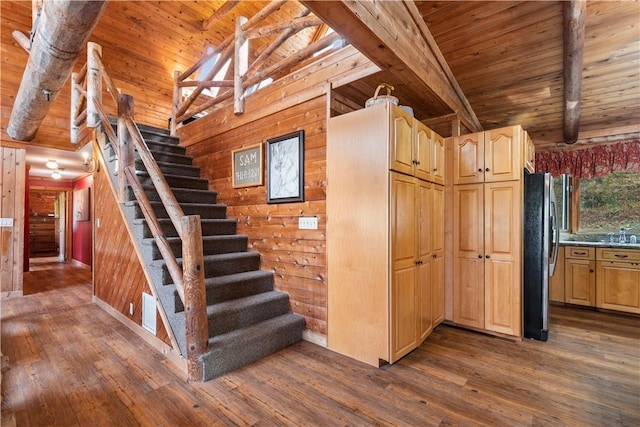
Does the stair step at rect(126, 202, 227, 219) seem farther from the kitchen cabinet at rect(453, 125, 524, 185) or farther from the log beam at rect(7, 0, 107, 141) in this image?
the kitchen cabinet at rect(453, 125, 524, 185)

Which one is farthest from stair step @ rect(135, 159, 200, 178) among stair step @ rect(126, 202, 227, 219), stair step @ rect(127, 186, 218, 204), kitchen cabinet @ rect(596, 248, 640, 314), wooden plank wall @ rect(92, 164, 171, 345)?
kitchen cabinet @ rect(596, 248, 640, 314)

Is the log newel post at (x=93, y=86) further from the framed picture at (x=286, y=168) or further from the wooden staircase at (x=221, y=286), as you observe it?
the framed picture at (x=286, y=168)

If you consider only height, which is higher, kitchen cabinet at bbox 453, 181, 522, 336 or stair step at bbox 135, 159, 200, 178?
stair step at bbox 135, 159, 200, 178

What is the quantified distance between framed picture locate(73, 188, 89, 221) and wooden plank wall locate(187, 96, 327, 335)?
223 inches

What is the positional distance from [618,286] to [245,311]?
4476 mm

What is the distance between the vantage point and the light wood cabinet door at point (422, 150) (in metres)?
2.65

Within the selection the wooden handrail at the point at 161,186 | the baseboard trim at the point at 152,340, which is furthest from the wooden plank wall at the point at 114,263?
the wooden handrail at the point at 161,186

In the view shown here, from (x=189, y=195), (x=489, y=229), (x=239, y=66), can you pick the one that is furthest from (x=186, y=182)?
(x=489, y=229)

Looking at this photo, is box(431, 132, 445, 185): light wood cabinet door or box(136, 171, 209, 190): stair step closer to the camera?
Answer: box(431, 132, 445, 185): light wood cabinet door

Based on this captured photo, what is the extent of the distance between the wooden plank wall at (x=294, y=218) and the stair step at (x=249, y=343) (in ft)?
0.63

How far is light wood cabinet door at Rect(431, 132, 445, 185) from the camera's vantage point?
2.97 m

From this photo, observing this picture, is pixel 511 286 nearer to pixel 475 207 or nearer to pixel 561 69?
pixel 475 207

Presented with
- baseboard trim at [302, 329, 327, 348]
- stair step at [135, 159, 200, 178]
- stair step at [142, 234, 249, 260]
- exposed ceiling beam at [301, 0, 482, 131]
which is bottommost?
baseboard trim at [302, 329, 327, 348]

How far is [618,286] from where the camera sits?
366 cm
